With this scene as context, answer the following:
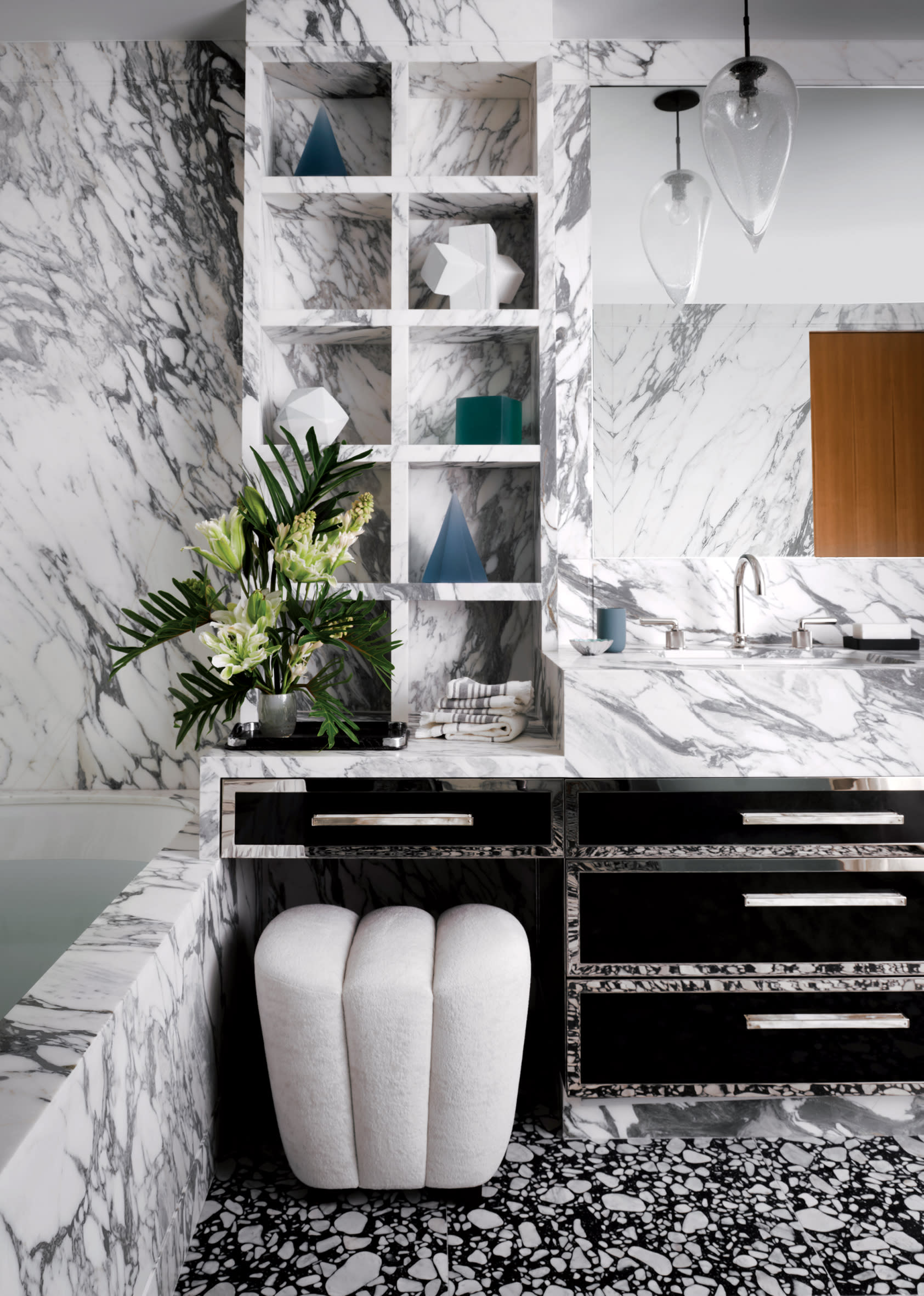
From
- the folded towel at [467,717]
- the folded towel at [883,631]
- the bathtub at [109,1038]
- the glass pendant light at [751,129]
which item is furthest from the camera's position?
the folded towel at [883,631]

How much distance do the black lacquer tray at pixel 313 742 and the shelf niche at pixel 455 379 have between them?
32.2 inches

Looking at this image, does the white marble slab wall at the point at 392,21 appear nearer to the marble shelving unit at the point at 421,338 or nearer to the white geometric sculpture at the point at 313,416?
the marble shelving unit at the point at 421,338

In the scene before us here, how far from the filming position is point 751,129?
133 centimetres

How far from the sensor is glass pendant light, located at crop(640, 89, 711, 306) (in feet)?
7.02

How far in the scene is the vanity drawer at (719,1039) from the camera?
171cm

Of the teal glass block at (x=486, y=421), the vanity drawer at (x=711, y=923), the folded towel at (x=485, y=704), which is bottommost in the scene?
the vanity drawer at (x=711, y=923)

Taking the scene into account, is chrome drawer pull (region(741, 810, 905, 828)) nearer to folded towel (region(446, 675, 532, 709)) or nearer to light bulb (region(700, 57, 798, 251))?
folded towel (region(446, 675, 532, 709))

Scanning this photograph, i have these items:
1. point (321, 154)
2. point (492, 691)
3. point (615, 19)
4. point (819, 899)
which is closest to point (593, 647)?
point (492, 691)

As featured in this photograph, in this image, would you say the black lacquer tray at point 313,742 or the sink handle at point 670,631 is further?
the sink handle at point 670,631

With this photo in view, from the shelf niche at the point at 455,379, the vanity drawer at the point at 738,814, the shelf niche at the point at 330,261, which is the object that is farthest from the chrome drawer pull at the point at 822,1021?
the shelf niche at the point at 330,261

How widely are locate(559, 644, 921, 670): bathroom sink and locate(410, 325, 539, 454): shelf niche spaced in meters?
0.66

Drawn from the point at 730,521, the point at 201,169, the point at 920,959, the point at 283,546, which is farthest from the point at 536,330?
the point at 920,959

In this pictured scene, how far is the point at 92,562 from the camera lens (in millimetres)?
2266

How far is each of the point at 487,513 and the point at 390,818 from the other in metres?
0.90
